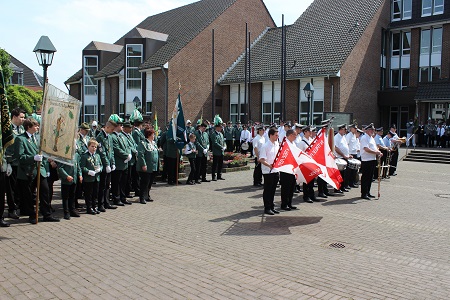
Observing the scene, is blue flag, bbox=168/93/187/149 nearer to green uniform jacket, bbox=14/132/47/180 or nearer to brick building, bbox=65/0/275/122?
green uniform jacket, bbox=14/132/47/180

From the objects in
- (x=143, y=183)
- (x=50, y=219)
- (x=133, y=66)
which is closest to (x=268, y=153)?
(x=143, y=183)

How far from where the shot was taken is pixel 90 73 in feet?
150

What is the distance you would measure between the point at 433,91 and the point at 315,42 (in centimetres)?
973

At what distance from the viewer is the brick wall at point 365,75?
3122 centimetres

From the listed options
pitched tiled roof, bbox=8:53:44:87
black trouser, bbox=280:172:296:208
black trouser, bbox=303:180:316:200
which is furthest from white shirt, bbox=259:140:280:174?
pitched tiled roof, bbox=8:53:44:87

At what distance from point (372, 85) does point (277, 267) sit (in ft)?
104

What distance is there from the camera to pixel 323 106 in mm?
31422

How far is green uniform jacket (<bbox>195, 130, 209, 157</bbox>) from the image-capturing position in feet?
48.7

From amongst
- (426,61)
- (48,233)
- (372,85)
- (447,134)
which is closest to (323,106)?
(372,85)

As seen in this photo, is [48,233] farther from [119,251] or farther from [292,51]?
[292,51]

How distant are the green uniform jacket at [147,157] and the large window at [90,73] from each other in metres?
36.9

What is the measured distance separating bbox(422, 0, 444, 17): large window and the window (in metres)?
24.7

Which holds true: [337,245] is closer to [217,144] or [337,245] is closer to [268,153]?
[268,153]

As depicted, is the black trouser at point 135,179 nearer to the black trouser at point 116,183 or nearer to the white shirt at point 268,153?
the black trouser at point 116,183
